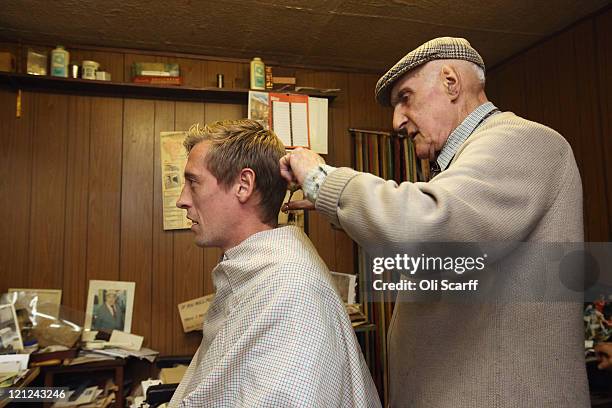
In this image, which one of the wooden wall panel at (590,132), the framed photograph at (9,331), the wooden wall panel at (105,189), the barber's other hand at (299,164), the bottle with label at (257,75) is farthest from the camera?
the bottle with label at (257,75)

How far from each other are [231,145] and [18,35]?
2064 millimetres

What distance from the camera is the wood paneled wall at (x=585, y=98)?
7.50 feet

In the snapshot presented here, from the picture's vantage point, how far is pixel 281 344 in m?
0.95

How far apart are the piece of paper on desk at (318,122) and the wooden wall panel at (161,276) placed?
0.91m

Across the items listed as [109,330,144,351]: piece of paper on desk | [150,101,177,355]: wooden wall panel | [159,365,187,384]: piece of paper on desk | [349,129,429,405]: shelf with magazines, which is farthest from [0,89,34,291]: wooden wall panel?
[349,129,429,405]: shelf with magazines

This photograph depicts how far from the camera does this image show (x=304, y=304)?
→ 3.24ft

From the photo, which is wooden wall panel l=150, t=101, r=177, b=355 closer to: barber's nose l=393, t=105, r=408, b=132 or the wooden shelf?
the wooden shelf

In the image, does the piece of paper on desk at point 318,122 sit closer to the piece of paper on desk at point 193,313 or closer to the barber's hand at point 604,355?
the piece of paper on desk at point 193,313

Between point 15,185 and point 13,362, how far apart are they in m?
1.07

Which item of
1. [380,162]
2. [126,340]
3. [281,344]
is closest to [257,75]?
[380,162]

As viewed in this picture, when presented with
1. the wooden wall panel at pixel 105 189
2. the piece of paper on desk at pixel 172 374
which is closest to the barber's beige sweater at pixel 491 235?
the piece of paper on desk at pixel 172 374

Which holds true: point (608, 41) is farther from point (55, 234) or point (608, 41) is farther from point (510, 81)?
point (55, 234)

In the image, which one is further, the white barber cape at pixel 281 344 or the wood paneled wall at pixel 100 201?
the wood paneled wall at pixel 100 201

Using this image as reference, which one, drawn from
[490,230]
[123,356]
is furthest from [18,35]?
[490,230]
